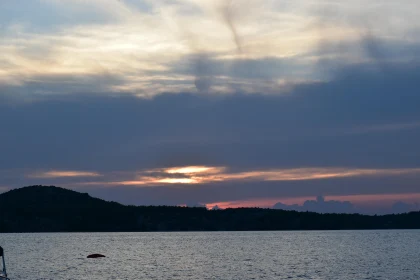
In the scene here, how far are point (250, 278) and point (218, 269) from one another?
90.3ft

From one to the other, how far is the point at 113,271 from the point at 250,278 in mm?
37904

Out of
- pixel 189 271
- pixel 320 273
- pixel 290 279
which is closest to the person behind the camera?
pixel 290 279

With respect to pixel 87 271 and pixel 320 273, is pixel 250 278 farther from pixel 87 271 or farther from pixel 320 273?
pixel 87 271

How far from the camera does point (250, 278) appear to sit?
465 ft

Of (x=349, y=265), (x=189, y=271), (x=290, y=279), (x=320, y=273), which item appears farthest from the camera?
(x=349, y=265)

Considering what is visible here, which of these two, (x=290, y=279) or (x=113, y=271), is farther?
(x=113, y=271)

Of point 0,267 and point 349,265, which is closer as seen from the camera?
point 0,267

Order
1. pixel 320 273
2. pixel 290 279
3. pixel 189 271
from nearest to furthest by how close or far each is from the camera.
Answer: pixel 290 279
pixel 320 273
pixel 189 271

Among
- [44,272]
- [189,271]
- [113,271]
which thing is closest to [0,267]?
[44,272]

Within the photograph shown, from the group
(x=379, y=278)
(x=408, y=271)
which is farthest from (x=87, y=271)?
(x=408, y=271)

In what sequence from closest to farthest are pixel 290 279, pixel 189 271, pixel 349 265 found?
pixel 290 279
pixel 189 271
pixel 349 265

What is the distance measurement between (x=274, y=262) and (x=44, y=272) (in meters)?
69.7

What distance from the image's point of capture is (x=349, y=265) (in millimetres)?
182625

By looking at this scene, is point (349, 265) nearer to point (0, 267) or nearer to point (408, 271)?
point (408, 271)
